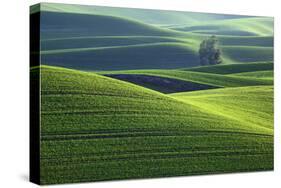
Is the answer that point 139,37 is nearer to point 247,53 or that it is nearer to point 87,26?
point 87,26

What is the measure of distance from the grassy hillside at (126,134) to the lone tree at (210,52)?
3.28ft

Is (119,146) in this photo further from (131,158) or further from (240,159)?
(240,159)

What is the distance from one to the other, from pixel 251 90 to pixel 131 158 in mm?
3307

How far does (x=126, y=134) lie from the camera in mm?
12914

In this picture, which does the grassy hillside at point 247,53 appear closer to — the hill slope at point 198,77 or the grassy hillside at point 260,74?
the grassy hillside at point 260,74

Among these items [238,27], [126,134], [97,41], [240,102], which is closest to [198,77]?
[240,102]

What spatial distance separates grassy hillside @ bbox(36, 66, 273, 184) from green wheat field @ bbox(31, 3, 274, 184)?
2 centimetres

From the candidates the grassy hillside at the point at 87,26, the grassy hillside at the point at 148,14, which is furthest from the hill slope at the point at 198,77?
the grassy hillside at the point at 148,14

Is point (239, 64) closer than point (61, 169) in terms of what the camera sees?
No

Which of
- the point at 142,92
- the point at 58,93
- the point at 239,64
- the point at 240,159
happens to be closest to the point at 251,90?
the point at 239,64

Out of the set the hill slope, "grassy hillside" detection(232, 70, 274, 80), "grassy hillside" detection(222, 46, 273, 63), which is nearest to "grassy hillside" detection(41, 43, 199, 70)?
the hill slope

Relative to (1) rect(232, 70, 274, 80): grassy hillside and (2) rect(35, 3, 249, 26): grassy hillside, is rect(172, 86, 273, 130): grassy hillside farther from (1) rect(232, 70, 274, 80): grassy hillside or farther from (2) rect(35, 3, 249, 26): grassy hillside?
(2) rect(35, 3, 249, 26): grassy hillside

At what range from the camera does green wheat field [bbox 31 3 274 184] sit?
40.7 ft

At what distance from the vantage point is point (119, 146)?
42.1 ft
